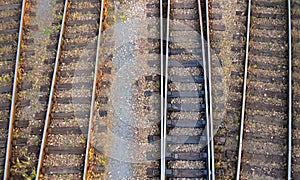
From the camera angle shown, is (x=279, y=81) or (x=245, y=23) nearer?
(x=279, y=81)

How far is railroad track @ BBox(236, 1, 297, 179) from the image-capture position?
7.43m

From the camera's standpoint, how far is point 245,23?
8898mm

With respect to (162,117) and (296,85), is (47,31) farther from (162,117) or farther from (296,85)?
(296,85)

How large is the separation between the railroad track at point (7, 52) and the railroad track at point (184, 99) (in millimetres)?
2937

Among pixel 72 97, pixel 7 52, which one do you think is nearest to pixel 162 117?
pixel 72 97

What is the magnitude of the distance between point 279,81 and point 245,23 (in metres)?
1.61

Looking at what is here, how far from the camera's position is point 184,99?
Result: 316 inches

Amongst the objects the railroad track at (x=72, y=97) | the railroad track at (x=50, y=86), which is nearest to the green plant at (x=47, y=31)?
the railroad track at (x=50, y=86)

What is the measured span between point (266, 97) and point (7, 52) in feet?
18.6

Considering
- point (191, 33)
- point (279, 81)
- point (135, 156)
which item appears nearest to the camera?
point (135, 156)

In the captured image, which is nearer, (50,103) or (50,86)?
(50,103)

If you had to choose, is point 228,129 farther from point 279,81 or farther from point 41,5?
point 41,5

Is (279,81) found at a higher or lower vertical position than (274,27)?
lower

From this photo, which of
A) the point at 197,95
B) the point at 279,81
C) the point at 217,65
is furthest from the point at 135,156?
the point at 279,81
